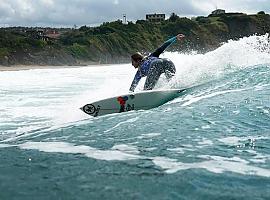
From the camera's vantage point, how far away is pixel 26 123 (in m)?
10.3

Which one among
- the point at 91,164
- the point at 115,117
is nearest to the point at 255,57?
the point at 115,117

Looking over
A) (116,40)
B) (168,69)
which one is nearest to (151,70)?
(168,69)

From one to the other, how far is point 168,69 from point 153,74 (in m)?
0.74

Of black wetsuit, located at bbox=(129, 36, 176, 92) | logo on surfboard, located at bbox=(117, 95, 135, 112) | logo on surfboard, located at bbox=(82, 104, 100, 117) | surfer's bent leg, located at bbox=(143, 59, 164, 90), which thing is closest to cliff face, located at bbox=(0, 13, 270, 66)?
black wetsuit, located at bbox=(129, 36, 176, 92)

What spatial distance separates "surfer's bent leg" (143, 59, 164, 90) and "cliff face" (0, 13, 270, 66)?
6449 centimetres

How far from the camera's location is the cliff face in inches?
3231

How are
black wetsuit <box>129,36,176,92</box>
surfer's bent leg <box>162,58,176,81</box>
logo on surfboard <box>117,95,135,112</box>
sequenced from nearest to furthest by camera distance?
logo on surfboard <box>117,95,135,112</box> < black wetsuit <box>129,36,176,92</box> < surfer's bent leg <box>162,58,176,81</box>

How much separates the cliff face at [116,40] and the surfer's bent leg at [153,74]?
64495 mm

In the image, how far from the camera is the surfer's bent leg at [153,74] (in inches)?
458

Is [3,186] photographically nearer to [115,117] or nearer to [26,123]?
[115,117]

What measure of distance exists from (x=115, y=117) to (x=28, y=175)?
4.14 metres

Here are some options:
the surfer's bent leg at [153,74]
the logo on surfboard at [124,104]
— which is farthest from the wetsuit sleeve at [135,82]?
the logo on surfboard at [124,104]

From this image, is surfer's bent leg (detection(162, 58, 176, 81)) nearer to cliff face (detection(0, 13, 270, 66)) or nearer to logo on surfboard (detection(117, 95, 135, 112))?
logo on surfboard (detection(117, 95, 135, 112))

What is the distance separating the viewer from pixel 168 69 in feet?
40.4
